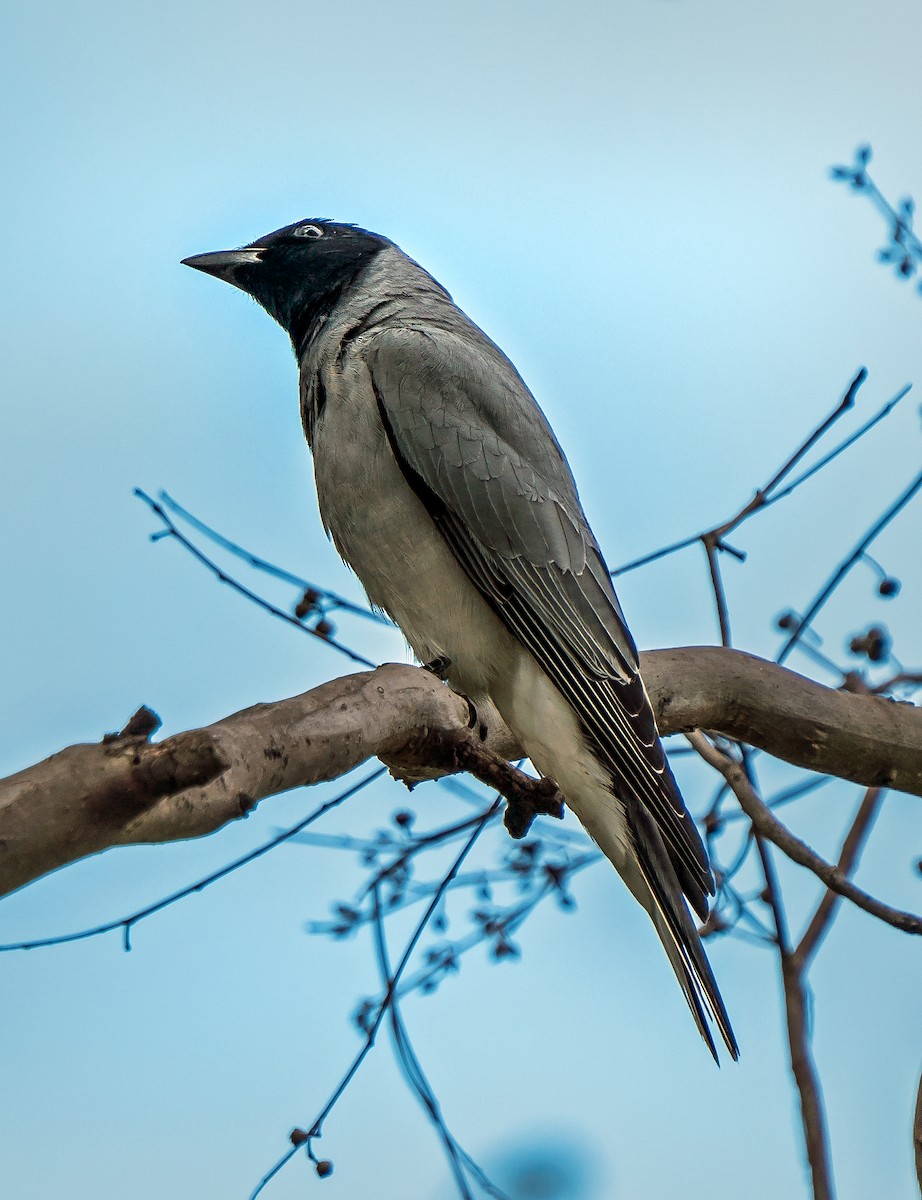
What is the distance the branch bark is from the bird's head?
1938 mm

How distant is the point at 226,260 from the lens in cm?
491

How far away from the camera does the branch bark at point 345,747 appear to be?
1.79 metres

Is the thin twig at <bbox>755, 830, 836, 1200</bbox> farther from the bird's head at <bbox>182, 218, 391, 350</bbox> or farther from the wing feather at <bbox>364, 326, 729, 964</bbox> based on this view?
the bird's head at <bbox>182, 218, 391, 350</bbox>

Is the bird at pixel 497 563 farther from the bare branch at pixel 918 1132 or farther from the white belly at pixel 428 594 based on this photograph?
the bare branch at pixel 918 1132

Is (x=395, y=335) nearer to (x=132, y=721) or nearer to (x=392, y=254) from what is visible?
(x=392, y=254)

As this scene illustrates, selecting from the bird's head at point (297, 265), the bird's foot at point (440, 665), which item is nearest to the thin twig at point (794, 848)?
the bird's foot at point (440, 665)

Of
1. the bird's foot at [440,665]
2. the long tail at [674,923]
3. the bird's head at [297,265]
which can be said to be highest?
the bird's head at [297,265]

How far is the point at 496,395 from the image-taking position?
3877mm

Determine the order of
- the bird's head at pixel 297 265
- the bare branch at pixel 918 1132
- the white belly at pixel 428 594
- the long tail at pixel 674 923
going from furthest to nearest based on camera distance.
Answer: the bird's head at pixel 297 265, the white belly at pixel 428 594, the long tail at pixel 674 923, the bare branch at pixel 918 1132

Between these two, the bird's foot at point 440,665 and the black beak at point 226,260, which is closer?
the bird's foot at point 440,665

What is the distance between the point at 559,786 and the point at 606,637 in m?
0.45

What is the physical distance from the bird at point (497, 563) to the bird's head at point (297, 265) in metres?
0.62

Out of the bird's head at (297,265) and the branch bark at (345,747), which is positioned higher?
A: the bird's head at (297,265)

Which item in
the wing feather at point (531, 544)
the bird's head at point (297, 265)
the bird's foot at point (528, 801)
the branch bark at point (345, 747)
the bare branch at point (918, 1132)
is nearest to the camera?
the branch bark at point (345, 747)
